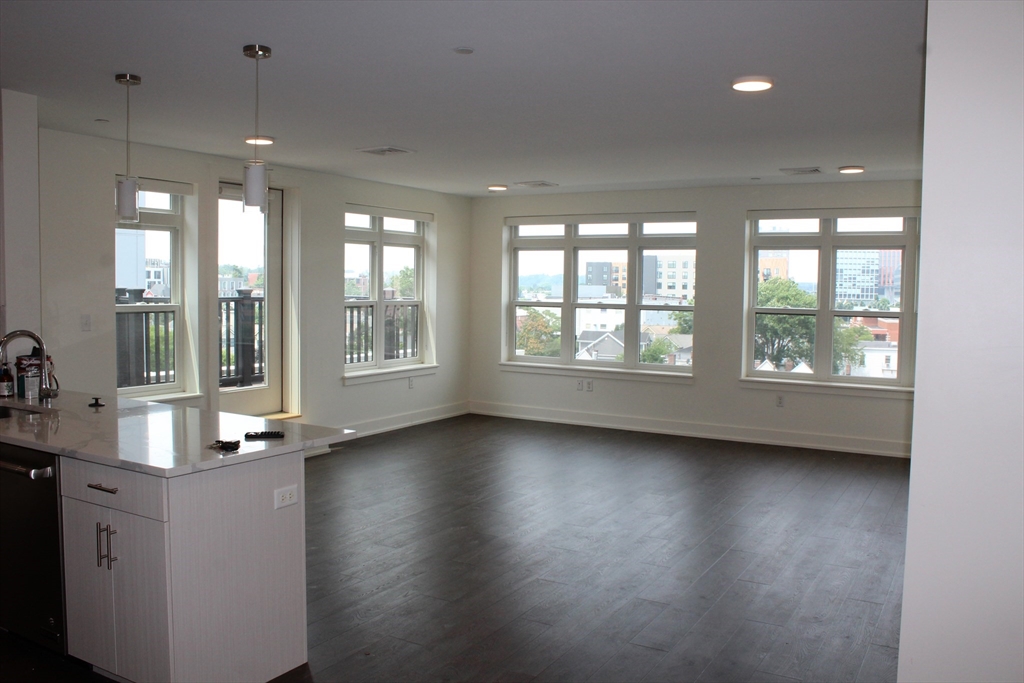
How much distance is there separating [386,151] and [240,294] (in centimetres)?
193

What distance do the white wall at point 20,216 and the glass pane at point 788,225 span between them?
5978 mm

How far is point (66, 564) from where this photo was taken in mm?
2908

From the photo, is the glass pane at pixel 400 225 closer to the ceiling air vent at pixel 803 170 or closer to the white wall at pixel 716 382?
the white wall at pixel 716 382

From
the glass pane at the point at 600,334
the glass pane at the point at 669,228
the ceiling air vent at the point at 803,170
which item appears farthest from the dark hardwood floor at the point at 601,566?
the ceiling air vent at the point at 803,170

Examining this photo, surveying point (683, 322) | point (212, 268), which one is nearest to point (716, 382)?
point (683, 322)

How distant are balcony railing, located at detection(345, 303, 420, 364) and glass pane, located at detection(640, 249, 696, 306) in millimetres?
2483

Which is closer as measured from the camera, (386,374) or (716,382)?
(716,382)

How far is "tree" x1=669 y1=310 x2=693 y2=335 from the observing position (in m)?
7.96

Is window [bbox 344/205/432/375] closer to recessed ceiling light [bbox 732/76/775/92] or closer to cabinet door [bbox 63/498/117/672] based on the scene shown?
recessed ceiling light [bbox 732/76/775/92]

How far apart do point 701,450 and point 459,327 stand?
3166 millimetres

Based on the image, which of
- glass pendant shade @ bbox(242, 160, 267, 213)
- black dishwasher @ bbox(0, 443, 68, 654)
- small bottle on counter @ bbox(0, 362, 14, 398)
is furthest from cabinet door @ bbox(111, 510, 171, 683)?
small bottle on counter @ bbox(0, 362, 14, 398)

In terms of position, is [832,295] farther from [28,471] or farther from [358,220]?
[28,471]

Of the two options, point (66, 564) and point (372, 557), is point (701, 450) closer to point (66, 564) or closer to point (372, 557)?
point (372, 557)

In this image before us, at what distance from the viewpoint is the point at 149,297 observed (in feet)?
19.4
